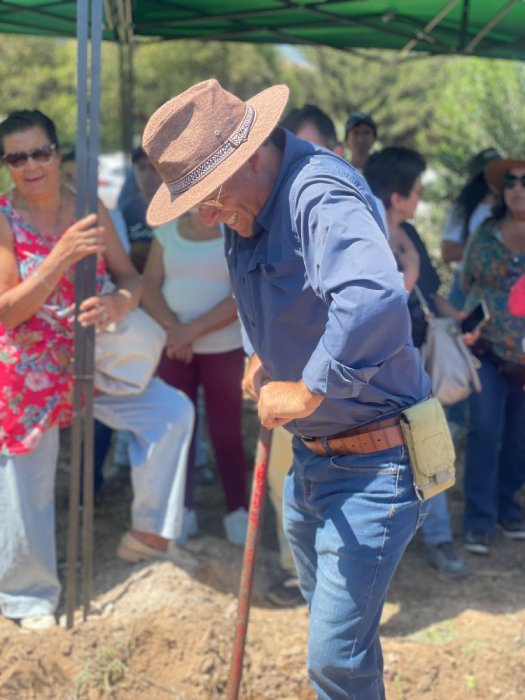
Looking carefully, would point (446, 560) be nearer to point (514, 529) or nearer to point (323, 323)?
point (514, 529)

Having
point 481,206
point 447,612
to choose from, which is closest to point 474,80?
point 481,206

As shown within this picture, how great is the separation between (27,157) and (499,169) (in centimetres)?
246

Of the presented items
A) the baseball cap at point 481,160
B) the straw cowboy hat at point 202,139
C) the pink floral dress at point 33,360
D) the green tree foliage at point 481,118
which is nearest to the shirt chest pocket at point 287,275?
the straw cowboy hat at point 202,139

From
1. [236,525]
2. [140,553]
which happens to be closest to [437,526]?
[236,525]

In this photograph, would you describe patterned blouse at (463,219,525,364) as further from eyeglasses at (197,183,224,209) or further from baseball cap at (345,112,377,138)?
eyeglasses at (197,183,224,209)

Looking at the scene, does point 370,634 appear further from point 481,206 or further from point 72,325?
point 481,206

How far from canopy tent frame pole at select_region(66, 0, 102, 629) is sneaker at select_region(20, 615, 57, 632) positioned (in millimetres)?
81

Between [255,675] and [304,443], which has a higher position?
[304,443]

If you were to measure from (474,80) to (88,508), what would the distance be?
8406mm

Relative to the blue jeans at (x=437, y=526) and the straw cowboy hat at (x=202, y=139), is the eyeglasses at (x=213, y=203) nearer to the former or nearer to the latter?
the straw cowboy hat at (x=202, y=139)

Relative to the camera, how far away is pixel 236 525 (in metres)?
4.63

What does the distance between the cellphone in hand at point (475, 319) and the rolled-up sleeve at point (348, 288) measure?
8.15 ft

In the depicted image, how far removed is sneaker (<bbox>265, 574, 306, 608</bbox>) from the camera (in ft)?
13.6

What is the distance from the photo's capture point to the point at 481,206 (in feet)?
18.3
